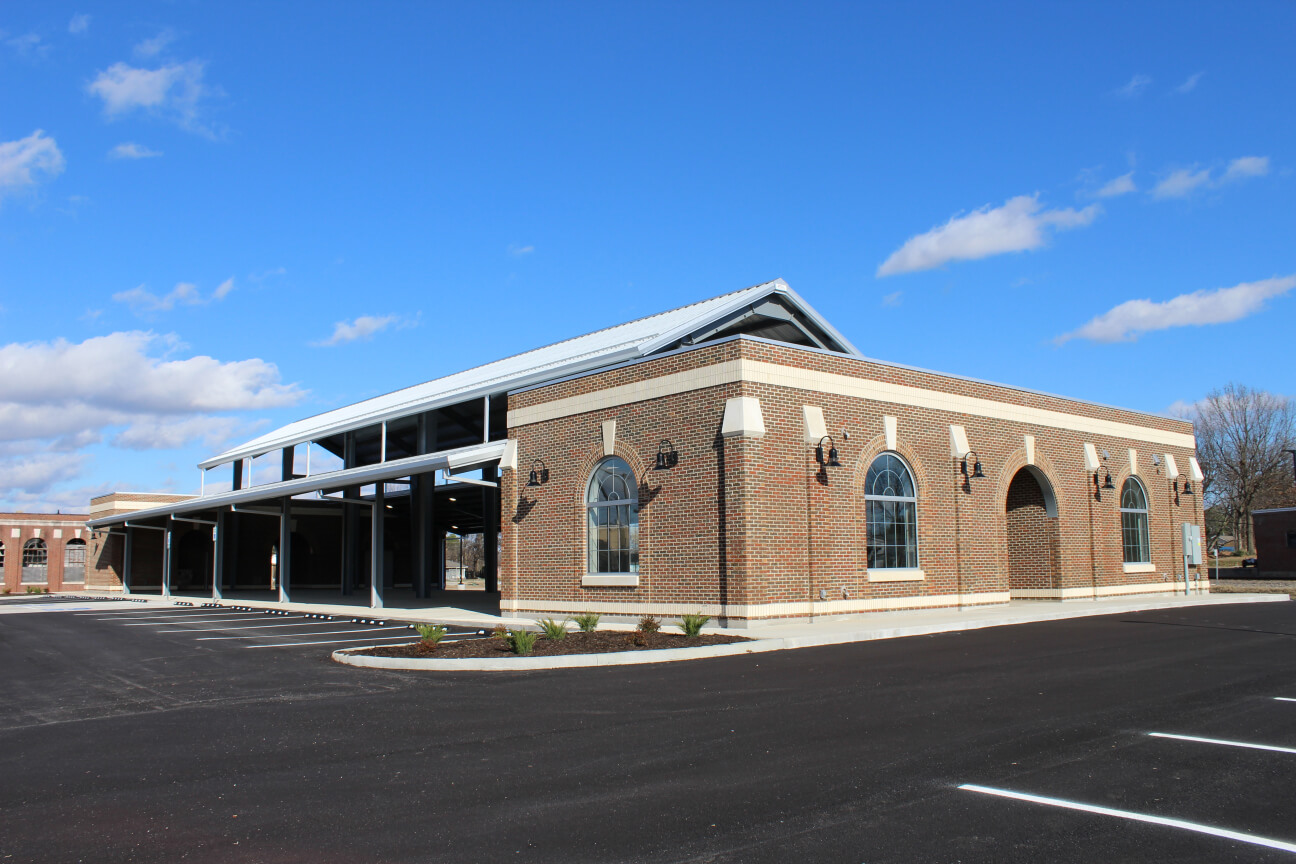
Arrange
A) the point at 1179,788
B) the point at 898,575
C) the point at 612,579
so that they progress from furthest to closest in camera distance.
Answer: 1. the point at 898,575
2. the point at 612,579
3. the point at 1179,788

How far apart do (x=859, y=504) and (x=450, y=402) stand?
12964mm

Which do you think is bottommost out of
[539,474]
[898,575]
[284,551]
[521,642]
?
[521,642]

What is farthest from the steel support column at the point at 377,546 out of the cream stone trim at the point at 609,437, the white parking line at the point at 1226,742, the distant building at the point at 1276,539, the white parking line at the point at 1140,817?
the distant building at the point at 1276,539

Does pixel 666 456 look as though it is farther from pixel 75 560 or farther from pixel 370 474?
pixel 75 560

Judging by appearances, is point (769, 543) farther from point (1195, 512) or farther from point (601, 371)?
point (1195, 512)

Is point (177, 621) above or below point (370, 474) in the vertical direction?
below

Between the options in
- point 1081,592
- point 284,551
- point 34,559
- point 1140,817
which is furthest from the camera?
point 34,559

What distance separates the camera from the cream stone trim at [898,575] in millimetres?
19062

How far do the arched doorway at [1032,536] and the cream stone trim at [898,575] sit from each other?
480 cm

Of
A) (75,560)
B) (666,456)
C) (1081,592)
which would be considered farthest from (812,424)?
(75,560)

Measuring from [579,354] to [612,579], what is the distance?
756cm

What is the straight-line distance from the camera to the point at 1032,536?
2397 centimetres

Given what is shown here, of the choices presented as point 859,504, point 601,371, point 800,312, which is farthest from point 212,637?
point 800,312

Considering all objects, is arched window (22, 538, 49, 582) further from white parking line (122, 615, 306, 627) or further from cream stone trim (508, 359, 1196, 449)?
cream stone trim (508, 359, 1196, 449)
